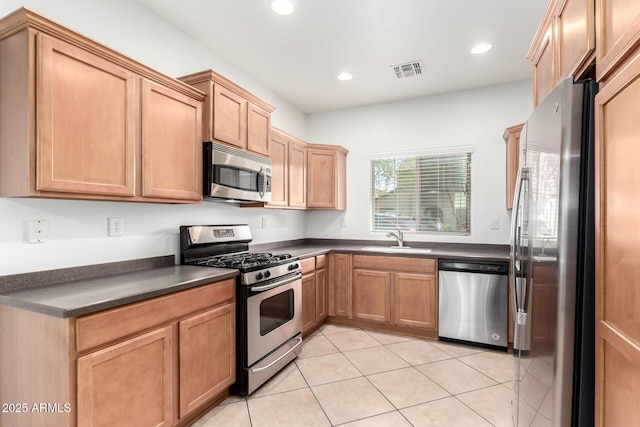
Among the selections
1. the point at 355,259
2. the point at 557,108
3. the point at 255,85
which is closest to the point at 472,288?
the point at 355,259

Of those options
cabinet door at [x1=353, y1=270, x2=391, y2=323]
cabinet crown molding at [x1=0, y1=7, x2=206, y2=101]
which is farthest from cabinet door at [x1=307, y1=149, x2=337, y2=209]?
cabinet crown molding at [x1=0, y1=7, x2=206, y2=101]

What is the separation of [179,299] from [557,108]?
206 centimetres

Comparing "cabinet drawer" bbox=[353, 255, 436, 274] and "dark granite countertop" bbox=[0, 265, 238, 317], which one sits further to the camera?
"cabinet drawer" bbox=[353, 255, 436, 274]

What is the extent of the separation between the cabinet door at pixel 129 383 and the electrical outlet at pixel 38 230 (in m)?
0.78

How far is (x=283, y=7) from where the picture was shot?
230cm

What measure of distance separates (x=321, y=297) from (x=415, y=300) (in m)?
1.04

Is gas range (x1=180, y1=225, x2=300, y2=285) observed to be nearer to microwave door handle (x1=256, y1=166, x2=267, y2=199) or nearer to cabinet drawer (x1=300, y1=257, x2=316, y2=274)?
cabinet drawer (x1=300, y1=257, x2=316, y2=274)

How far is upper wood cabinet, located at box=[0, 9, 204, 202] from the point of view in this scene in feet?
4.88

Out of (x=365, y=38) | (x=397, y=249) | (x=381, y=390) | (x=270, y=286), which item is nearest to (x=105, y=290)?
(x=270, y=286)

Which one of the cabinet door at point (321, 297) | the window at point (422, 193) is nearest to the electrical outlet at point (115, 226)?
the cabinet door at point (321, 297)

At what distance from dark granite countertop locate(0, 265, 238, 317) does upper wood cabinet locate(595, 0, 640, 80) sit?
2125 millimetres

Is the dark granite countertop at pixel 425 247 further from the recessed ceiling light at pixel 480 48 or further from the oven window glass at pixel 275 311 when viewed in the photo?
the recessed ceiling light at pixel 480 48

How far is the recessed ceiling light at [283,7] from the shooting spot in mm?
2252

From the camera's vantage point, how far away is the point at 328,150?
13.5 ft
